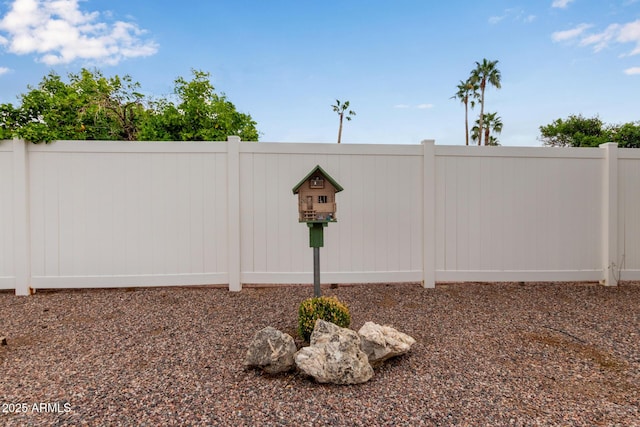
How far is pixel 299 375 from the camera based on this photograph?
1.89 metres

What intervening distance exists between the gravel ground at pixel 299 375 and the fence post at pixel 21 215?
33cm

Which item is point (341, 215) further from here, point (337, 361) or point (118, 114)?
point (118, 114)

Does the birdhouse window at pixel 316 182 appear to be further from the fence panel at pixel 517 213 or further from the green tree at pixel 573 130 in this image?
the green tree at pixel 573 130

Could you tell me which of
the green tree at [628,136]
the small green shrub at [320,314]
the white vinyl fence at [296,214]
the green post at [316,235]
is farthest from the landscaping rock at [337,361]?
the green tree at [628,136]

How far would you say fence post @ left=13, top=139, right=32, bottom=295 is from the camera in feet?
11.4

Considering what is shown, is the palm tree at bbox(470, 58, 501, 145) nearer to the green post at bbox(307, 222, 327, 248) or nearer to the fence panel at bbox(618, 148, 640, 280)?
the fence panel at bbox(618, 148, 640, 280)

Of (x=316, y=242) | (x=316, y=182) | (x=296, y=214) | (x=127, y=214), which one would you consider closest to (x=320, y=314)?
(x=316, y=242)

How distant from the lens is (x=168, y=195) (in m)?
3.59

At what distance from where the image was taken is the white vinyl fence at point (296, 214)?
3.54m

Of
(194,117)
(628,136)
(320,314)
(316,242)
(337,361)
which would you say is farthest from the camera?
(628,136)

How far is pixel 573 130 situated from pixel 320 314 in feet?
82.6

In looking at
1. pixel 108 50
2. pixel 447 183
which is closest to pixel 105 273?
pixel 447 183

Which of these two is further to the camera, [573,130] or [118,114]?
[573,130]

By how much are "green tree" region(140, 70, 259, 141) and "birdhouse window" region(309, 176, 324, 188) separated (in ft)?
10.8
